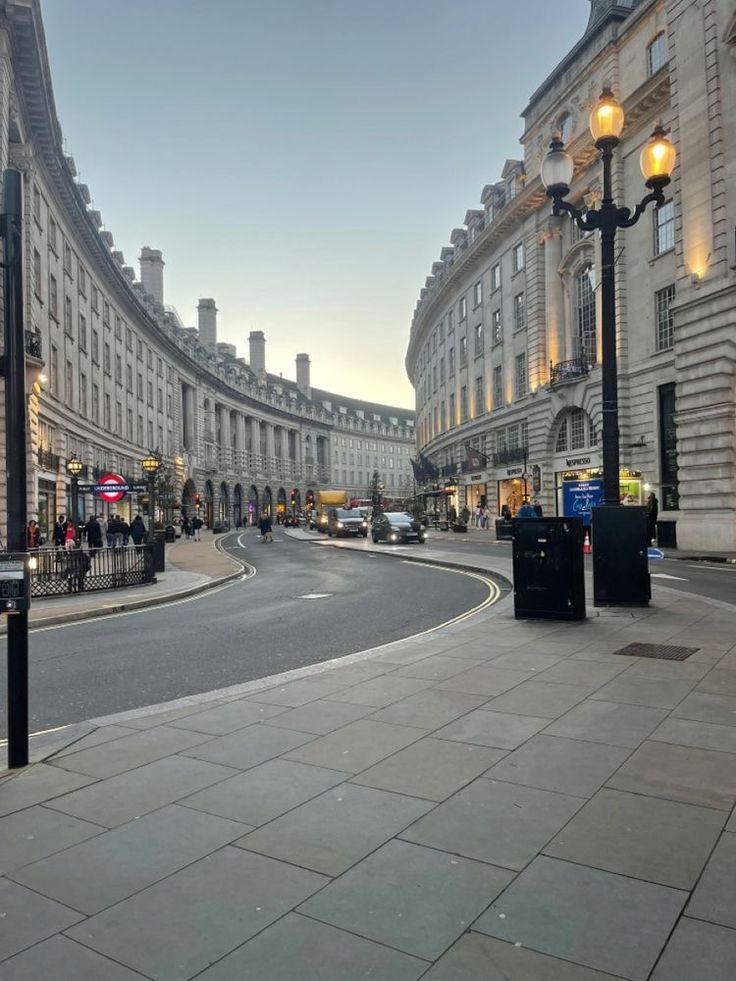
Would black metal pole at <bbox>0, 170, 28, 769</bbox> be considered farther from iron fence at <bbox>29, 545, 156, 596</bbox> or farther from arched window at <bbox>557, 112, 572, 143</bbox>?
arched window at <bbox>557, 112, 572, 143</bbox>

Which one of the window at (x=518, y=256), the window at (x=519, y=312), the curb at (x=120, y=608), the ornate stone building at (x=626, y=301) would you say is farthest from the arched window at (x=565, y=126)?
the curb at (x=120, y=608)

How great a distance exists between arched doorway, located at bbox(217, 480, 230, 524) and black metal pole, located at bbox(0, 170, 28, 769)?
288 ft

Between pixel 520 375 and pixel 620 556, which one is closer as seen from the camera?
pixel 620 556

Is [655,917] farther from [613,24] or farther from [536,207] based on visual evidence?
[536,207]

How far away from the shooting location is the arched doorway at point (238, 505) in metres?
98.2

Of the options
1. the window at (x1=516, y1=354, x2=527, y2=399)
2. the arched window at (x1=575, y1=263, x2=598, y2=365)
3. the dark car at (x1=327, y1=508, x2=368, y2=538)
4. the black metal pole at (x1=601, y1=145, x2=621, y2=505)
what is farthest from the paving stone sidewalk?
the window at (x1=516, y1=354, x2=527, y2=399)

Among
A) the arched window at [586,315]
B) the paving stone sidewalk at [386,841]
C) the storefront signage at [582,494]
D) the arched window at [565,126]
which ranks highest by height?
the arched window at [565,126]

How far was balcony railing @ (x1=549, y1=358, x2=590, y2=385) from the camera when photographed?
1467 inches

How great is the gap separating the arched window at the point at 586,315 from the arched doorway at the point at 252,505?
229 feet

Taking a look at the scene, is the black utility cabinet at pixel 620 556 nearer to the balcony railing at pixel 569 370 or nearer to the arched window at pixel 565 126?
the balcony railing at pixel 569 370

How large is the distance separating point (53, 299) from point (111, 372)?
13.7m

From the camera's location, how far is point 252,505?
341 feet

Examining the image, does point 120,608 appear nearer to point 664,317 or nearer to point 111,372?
point 664,317

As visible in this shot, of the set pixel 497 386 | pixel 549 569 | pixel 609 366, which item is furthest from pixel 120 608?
pixel 497 386
